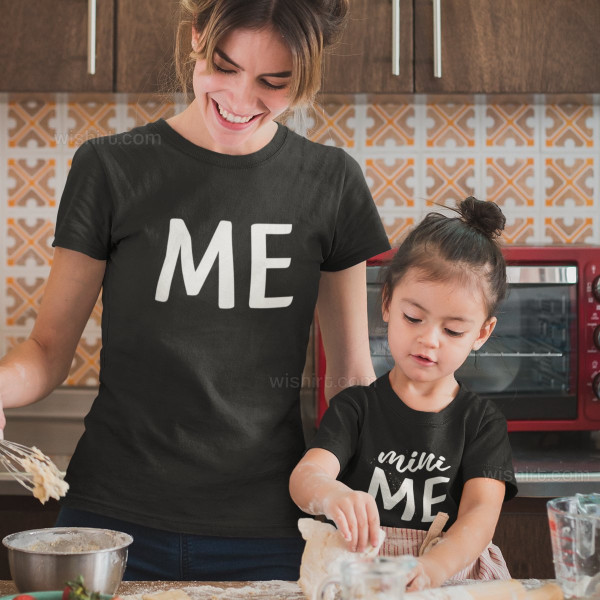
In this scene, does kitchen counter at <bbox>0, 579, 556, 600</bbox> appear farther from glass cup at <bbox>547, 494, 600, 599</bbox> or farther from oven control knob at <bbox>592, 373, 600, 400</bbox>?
oven control knob at <bbox>592, 373, 600, 400</bbox>

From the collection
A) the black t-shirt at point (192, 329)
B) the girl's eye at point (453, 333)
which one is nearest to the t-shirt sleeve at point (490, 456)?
the girl's eye at point (453, 333)

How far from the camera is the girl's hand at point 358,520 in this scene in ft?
2.96

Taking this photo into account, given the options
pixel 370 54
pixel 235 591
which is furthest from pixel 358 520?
pixel 370 54

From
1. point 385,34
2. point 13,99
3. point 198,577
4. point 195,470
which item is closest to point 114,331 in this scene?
point 195,470

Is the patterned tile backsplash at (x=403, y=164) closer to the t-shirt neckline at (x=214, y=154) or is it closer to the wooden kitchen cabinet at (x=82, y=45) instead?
the wooden kitchen cabinet at (x=82, y=45)

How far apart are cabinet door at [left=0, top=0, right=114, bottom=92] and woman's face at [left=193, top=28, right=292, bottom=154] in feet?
2.87

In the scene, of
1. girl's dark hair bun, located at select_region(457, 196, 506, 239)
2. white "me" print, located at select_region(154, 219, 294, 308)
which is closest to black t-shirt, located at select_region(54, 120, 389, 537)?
white "me" print, located at select_region(154, 219, 294, 308)

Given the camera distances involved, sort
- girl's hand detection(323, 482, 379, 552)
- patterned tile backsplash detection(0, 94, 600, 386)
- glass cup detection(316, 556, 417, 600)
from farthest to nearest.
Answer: patterned tile backsplash detection(0, 94, 600, 386)
girl's hand detection(323, 482, 379, 552)
glass cup detection(316, 556, 417, 600)

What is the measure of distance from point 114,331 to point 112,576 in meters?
0.40

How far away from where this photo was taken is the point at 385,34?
1.92 metres

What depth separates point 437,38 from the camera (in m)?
1.90

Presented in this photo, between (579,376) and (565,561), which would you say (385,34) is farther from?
(565,561)

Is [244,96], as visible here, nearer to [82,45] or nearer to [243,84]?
[243,84]

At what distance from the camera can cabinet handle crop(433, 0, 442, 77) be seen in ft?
6.20
